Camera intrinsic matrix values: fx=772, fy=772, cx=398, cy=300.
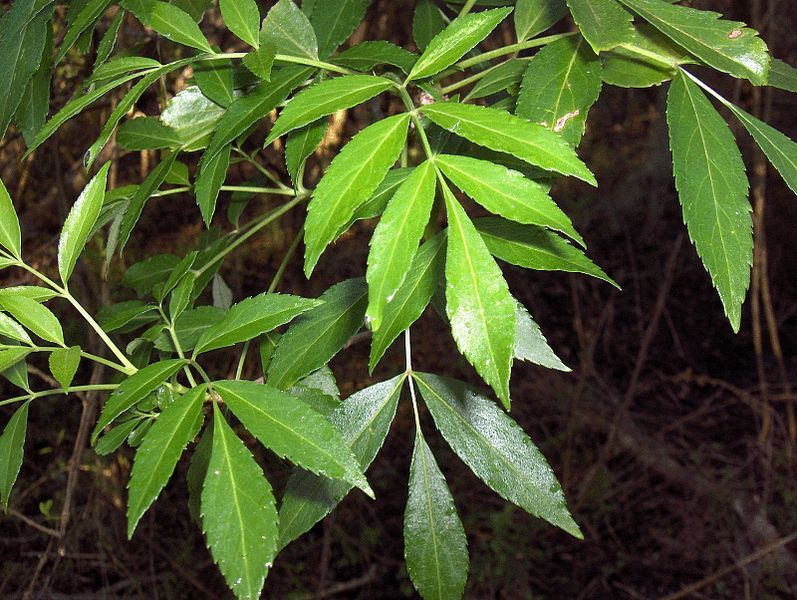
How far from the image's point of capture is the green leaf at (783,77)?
2.42ft

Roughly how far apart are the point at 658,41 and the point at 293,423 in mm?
504

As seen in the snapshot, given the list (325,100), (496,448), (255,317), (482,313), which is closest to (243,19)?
(325,100)

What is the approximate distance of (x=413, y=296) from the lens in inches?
26.7

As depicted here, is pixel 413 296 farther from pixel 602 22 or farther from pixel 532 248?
pixel 602 22

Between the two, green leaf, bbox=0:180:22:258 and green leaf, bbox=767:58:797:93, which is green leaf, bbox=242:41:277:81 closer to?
green leaf, bbox=0:180:22:258

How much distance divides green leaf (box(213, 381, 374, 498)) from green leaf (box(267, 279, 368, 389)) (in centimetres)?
14

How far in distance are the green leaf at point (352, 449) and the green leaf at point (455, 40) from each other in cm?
34

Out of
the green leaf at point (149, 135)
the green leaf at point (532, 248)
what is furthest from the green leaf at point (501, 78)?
the green leaf at point (149, 135)

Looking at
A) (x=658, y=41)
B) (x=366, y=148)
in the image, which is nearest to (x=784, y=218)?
(x=658, y=41)

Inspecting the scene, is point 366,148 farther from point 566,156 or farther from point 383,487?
point 383,487

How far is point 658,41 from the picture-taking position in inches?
29.5

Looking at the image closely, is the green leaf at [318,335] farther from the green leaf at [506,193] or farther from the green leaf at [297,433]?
the green leaf at [506,193]

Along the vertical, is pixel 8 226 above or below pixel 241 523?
above

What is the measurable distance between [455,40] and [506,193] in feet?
0.51
